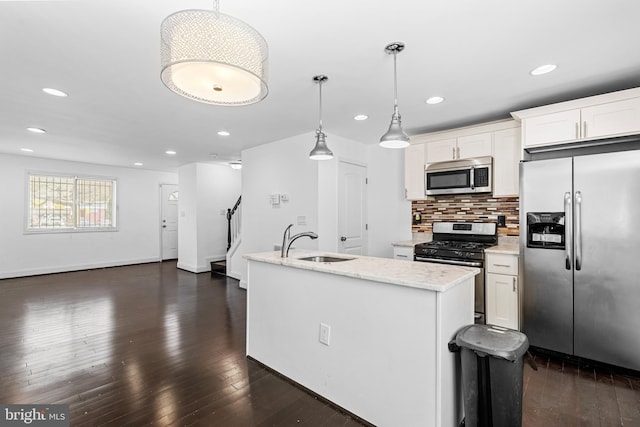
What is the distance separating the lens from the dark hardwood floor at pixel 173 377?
2025 millimetres

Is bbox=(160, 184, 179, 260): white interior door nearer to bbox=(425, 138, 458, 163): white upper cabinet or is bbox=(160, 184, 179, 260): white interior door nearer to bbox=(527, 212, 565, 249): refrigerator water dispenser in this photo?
bbox=(425, 138, 458, 163): white upper cabinet

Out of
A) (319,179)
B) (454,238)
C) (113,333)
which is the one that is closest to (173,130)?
(319,179)

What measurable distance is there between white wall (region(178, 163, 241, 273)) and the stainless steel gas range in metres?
5.02

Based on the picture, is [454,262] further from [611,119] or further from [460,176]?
[611,119]

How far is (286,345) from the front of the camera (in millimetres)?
2488

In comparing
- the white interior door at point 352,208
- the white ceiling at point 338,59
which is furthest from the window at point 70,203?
the white interior door at point 352,208

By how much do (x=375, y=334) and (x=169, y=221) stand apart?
7985mm

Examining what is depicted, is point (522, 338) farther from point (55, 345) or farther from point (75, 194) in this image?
point (75, 194)

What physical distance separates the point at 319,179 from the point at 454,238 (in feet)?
6.48

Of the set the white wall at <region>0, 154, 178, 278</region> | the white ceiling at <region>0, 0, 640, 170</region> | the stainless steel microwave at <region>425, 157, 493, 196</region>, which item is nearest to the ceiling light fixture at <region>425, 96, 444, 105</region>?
the white ceiling at <region>0, 0, 640, 170</region>

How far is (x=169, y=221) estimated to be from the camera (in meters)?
8.48

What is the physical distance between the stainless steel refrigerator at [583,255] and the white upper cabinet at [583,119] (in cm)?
29

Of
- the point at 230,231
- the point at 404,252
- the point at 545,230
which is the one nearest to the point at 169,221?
the point at 230,231

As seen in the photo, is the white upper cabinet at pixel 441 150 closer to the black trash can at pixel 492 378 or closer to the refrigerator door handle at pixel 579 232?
the refrigerator door handle at pixel 579 232
